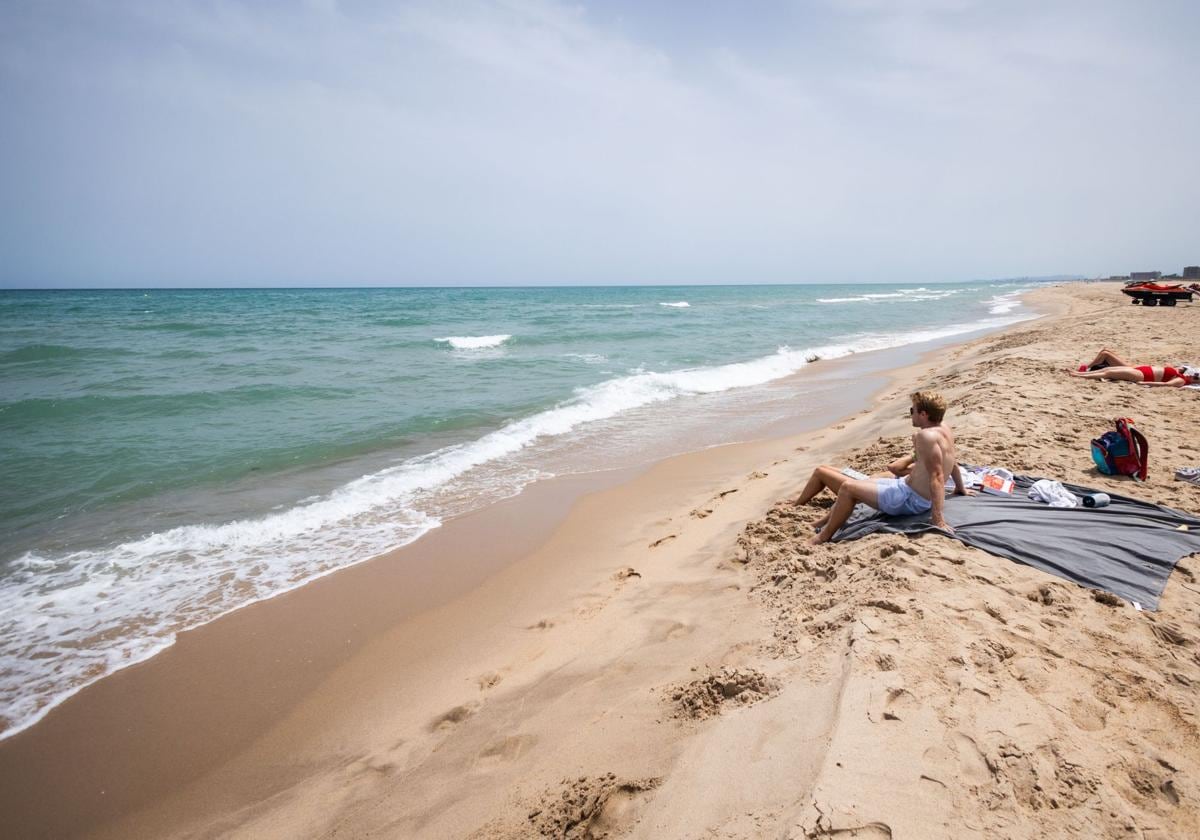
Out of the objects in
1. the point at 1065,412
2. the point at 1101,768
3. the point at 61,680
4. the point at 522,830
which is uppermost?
the point at 1065,412

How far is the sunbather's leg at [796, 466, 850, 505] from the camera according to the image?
16.6ft

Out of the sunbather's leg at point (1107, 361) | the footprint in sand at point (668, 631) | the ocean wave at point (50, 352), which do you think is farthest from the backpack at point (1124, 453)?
the ocean wave at point (50, 352)

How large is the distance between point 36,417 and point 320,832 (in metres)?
12.1

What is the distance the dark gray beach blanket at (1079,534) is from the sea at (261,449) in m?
4.64

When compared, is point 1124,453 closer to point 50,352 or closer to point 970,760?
point 970,760

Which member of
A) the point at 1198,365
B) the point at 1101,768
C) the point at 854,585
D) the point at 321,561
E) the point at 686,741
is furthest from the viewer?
the point at 1198,365

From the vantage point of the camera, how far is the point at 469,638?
426cm

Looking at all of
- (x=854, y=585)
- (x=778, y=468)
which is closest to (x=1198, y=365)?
(x=778, y=468)

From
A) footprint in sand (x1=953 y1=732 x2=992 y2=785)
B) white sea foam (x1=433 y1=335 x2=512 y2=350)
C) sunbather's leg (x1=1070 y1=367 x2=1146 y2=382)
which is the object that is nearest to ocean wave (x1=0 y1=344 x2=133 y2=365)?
A: white sea foam (x1=433 y1=335 x2=512 y2=350)

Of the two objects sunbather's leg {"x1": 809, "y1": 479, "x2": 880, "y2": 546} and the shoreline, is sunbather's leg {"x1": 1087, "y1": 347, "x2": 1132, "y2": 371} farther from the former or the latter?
the shoreline

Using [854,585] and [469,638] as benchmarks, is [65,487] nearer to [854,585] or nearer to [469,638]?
[469,638]

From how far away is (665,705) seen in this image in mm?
2992

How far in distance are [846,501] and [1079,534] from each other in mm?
1550

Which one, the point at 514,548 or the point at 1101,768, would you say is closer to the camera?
the point at 1101,768
